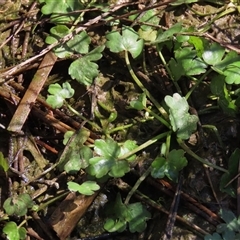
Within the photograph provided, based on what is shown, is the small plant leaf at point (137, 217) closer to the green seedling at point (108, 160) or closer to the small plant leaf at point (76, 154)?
the green seedling at point (108, 160)

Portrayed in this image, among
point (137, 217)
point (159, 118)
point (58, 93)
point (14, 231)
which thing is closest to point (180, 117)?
point (159, 118)

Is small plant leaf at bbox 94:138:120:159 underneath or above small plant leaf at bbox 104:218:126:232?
above

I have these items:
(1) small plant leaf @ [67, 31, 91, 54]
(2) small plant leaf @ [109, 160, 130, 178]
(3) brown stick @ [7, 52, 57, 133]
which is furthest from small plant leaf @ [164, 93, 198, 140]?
(3) brown stick @ [7, 52, 57, 133]

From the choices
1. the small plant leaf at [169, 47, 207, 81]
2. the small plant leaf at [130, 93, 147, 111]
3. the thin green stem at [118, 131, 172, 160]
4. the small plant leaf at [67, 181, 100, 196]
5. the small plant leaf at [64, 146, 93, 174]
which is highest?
the small plant leaf at [169, 47, 207, 81]

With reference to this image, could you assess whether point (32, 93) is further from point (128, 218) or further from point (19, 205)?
point (128, 218)

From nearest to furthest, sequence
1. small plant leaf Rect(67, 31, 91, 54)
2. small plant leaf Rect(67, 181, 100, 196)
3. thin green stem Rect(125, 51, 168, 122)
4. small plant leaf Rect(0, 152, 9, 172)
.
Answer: small plant leaf Rect(67, 181, 100, 196) → small plant leaf Rect(0, 152, 9, 172) → thin green stem Rect(125, 51, 168, 122) → small plant leaf Rect(67, 31, 91, 54)

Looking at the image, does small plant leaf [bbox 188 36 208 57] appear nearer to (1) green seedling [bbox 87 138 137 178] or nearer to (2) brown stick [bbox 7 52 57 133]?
(1) green seedling [bbox 87 138 137 178]
